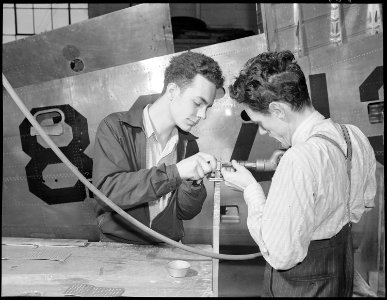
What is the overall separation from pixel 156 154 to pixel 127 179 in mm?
256

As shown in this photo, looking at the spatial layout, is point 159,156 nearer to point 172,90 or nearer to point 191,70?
point 172,90

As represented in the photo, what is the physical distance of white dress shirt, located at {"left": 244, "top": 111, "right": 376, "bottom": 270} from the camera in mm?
1288

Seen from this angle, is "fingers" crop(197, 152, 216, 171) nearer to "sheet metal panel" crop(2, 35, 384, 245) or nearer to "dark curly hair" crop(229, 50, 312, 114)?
"sheet metal panel" crop(2, 35, 384, 245)

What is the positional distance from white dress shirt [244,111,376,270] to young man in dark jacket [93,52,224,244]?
2.73 ft

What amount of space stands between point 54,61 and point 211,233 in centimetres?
166

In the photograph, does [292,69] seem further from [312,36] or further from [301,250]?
[312,36]

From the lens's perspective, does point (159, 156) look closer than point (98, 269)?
No

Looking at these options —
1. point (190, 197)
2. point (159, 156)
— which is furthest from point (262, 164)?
point (159, 156)

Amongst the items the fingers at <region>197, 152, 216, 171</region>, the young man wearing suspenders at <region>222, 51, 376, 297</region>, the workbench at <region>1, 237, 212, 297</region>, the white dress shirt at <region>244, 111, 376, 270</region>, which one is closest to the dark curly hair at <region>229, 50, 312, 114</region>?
the young man wearing suspenders at <region>222, 51, 376, 297</region>

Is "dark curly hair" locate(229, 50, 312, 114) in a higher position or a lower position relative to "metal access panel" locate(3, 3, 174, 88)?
lower

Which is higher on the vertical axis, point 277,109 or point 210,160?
point 277,109

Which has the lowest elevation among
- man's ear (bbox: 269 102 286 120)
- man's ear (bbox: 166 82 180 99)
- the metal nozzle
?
the metal nozzle

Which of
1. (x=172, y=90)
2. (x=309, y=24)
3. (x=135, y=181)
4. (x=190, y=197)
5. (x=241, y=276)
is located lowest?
(x=241, y=276)

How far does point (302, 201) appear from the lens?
1.29m
